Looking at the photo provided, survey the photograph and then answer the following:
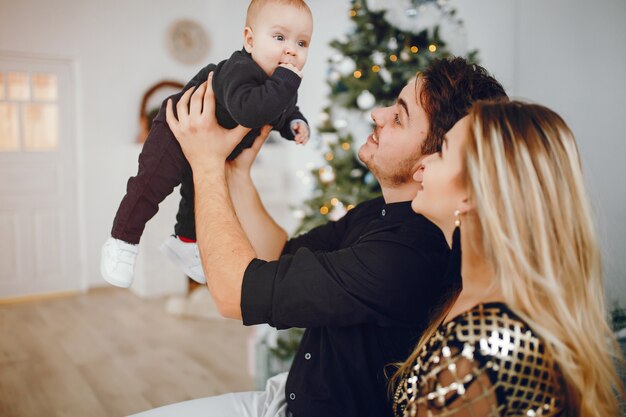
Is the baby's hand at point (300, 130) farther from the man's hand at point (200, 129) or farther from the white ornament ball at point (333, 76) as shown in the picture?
the white ornament ball at point (333, 76)

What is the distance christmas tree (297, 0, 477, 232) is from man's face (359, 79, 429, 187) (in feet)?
4.01

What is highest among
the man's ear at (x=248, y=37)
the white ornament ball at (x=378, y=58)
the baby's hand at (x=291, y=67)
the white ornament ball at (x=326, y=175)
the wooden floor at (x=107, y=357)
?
the white ornament ball at (x=378, y=58)

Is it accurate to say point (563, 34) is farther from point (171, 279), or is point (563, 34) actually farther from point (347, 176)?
point (171, 279)

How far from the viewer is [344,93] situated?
2.52 metres

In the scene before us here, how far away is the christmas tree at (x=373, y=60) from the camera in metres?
2.40

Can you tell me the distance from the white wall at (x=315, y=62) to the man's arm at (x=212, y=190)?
706mm

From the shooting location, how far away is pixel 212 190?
1.12 m

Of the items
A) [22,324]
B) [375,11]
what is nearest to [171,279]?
[22,324]

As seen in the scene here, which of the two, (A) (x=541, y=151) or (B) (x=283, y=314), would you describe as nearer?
(A) (x=541, y=151)

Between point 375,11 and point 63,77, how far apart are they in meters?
2.00

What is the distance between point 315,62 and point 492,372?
415 centimetres

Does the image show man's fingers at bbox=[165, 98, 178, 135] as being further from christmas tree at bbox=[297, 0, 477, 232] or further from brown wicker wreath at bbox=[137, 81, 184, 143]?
brown wicker wreath at bbox=[137, 81, 184, 143]

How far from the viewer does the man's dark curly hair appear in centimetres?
114

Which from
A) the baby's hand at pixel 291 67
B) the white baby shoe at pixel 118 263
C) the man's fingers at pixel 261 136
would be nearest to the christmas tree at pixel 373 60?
the man's fingers at pixel 261 136
